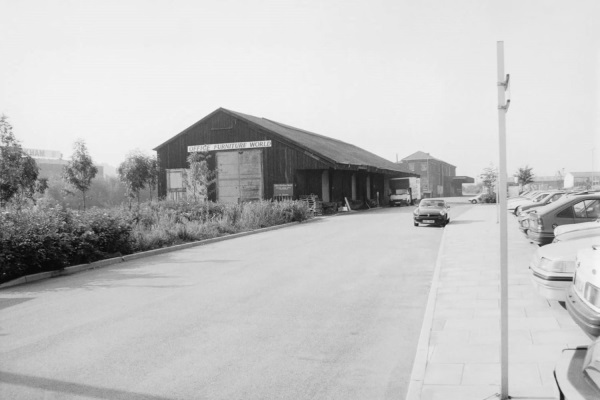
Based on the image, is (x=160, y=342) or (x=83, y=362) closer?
(x=83, y=362)

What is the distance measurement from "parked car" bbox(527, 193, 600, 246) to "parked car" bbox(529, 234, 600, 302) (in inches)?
193

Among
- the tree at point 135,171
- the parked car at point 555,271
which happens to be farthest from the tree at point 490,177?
the parked car at point 555,271

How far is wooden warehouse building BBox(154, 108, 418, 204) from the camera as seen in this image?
120 feet

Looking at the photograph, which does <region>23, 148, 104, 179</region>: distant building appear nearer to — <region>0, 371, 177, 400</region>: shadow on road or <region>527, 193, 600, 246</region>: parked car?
<region>527, 193, 600, 246</region>: parked car

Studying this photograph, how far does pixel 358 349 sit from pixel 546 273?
9.61 ft

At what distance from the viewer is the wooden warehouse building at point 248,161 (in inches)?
1443

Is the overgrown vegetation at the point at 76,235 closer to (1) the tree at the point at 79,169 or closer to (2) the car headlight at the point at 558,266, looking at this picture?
(2) the car headlight at the point at 558,266

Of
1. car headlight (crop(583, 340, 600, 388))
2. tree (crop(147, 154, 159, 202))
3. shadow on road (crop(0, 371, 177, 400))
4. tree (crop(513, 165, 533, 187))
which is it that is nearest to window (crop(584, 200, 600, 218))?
car headlight (crop(583, 340, 600, 388))

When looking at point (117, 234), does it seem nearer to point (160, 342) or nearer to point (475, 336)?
point (160, 342)

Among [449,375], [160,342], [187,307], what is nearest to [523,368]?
[449,375]

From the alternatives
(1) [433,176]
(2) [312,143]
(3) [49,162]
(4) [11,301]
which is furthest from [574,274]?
(3) [49,162]

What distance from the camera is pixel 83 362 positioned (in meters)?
5.20

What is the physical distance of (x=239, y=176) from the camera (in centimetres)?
3819

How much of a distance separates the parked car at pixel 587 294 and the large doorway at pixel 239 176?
32.6m
